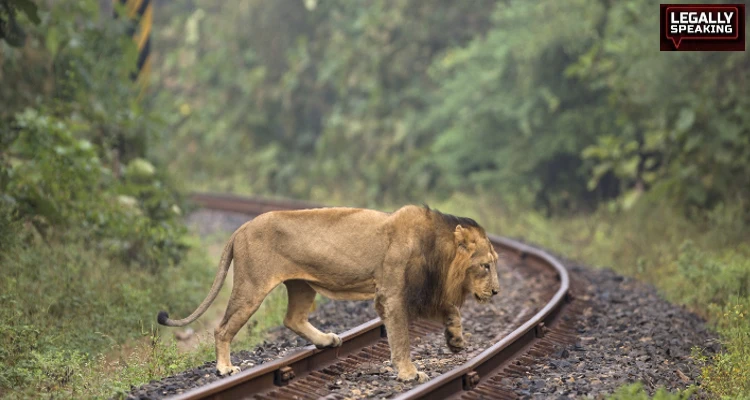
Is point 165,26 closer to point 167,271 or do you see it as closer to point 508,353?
point 167,271

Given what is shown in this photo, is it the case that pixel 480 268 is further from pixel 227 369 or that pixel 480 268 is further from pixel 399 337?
pixel 227 369

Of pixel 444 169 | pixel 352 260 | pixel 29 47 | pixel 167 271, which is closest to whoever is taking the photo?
pixel 352 260

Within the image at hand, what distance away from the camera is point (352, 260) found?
23.2ft

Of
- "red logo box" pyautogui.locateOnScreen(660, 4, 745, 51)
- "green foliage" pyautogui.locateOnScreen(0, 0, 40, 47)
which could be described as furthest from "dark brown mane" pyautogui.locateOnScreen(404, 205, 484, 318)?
"red logo box" pyautogui.locateOnScreen(660, 4, 745, 51)

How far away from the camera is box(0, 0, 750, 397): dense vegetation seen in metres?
9.63

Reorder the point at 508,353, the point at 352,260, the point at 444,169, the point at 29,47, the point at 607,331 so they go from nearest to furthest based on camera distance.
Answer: the point at 352,260, the point at 508,353, the point at 607,331, the point at 29,47, the point at 444,169

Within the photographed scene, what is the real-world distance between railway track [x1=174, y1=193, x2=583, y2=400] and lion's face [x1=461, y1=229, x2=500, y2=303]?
512 mm

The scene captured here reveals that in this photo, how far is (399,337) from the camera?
6941 mm

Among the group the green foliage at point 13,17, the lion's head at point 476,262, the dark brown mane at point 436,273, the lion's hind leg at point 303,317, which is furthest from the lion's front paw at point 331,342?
Result: the green foliage at point 13,17

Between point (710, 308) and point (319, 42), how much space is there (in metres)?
18.7

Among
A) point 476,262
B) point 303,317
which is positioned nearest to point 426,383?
point 476,262

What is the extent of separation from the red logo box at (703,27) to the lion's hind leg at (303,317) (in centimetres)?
891

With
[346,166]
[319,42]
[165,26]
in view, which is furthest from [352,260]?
[165,26]

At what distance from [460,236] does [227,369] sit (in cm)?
203
